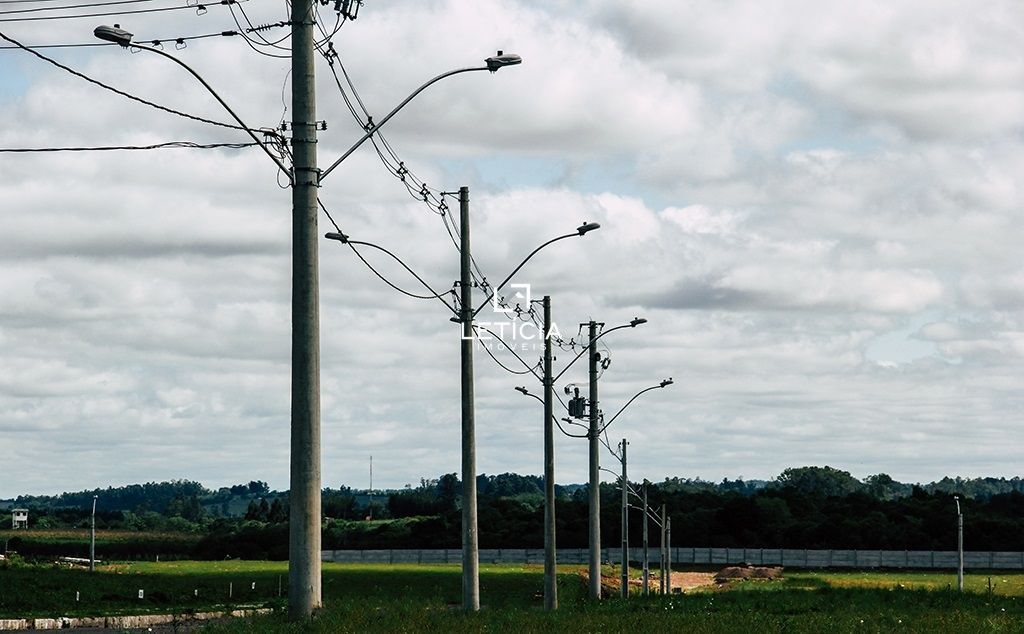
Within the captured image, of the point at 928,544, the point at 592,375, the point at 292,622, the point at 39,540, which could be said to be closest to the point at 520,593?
the point at 592,375

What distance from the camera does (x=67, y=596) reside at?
78.4 metres

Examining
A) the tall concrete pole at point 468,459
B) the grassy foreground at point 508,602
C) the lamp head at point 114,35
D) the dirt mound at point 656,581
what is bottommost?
the dirt mound at point 656,581

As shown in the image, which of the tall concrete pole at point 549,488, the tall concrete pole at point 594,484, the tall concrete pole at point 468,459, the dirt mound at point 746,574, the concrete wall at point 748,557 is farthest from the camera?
the concrete wall at point 748,557

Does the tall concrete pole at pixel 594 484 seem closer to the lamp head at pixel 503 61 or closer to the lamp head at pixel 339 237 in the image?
the lamp head at pixel 339 237

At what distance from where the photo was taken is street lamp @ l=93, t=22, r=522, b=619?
1855 cm

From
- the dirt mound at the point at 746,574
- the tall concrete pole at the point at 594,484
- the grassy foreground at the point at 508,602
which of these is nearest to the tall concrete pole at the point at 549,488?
the grassy foreground at the point at 508,602

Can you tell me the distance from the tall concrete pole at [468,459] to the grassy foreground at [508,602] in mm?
1046

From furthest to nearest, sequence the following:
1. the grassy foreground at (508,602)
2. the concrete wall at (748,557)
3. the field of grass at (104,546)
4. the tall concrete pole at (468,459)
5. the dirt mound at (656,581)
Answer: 1. the field of grass at (104,546)
2. the concrete wall at (748,557)
3. the dirt mound at (656,581)
4. the tall concrete pole at (468,459)
5. the grassy foreground at (508,602)

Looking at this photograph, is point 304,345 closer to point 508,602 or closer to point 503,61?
point 503,61

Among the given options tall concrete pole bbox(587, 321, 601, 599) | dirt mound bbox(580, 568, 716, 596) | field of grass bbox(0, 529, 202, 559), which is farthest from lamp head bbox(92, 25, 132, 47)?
field of grass bbox(0, 529, 202, 559)

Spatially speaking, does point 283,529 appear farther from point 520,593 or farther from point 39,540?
point 520,593

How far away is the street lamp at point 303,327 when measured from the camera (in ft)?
60.8

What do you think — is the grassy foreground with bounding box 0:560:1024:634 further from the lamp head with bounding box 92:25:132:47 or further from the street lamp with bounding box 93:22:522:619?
the lamp head with bounding box 92:25:132:47

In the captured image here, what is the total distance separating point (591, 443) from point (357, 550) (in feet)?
382
